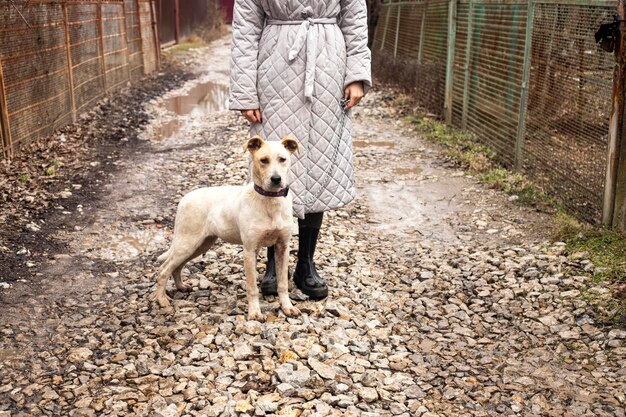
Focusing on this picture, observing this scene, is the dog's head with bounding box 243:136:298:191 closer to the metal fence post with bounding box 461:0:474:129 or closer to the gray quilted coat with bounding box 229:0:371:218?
the gray quilted coat with bounding box 229:0:371:218

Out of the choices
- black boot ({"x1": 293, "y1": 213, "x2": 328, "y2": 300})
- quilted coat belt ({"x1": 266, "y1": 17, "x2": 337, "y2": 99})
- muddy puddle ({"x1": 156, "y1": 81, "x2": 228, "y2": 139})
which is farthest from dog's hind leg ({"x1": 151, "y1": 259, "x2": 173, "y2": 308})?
muddy puddle ({"x1": 156, "y1": 81, "x2": 228, "y2": 139})

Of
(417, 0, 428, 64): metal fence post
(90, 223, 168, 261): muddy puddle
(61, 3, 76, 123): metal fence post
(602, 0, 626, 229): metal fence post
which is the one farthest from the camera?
(417, 0, 428, 64): metal fence post

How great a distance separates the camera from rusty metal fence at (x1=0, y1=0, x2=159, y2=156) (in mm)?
7238

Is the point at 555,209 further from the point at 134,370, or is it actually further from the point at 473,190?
the point at 134,370

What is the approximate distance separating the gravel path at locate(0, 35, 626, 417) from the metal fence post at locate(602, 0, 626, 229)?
0.53 m

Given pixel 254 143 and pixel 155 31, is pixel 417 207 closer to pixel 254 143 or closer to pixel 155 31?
pixel 254 143

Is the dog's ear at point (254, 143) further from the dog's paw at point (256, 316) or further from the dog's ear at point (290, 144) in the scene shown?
the dog's paw at point (256, 316)

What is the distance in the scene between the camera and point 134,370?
136 inches

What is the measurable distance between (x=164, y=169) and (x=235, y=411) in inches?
196

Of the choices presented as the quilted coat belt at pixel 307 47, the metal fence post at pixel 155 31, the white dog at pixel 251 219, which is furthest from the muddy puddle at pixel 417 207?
the metal fence post at pixel 155 31

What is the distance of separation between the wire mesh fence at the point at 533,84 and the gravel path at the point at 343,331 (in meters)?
0.59

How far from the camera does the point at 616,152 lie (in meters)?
5.06

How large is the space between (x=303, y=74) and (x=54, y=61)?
5803mm

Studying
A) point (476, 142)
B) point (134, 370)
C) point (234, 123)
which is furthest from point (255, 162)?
point (234, 123)
